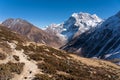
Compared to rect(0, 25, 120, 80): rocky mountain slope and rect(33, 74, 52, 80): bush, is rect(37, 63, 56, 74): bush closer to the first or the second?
rect(0, 25, 120, 80): rocky mountain slope

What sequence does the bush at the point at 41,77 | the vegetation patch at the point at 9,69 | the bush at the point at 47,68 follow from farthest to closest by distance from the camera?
the bush at the point at 47,68
the bush at the point at 41,77
the vegetation patch at the point at 9,69

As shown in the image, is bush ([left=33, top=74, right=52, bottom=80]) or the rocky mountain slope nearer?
bush ([left=33, top=74, right=52, bottom=80])

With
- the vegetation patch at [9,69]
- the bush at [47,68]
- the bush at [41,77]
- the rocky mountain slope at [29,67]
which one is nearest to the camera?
the vegetation patch at [9,69]

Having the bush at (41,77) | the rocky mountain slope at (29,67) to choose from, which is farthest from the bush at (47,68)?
the bush at (41,77)

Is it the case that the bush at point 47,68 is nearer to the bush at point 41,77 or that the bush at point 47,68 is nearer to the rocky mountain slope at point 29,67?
A: the rocky mountain slope at point 29,67

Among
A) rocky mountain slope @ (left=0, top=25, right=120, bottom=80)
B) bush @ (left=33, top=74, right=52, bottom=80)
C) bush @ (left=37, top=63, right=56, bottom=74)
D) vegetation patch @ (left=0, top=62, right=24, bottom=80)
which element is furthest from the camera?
bush @ (left=37, top=63, right=56, bottom=74)

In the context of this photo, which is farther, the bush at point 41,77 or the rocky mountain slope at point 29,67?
the rocky mountain slope at point 29,67

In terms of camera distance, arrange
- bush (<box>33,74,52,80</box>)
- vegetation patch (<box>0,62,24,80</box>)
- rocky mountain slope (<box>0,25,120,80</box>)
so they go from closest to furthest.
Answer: vegetation patch (<box>0,62,24,80</box>), bush (<box>33,74,52,80</box>), rocky mountain slope (<box>0,25,120,80</box>)

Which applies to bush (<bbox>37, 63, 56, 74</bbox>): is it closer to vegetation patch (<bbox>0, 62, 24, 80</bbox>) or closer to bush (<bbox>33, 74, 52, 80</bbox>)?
bush (<bbox>33, 74, 52, 80</bbox>)

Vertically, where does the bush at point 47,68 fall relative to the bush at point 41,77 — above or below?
above

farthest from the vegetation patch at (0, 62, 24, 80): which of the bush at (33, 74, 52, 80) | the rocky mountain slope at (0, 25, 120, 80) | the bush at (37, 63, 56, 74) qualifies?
the bush at (37, 63, 56, 74)

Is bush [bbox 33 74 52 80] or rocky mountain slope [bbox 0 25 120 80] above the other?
rocky mountain slope [bbox 0 25 120 80]
